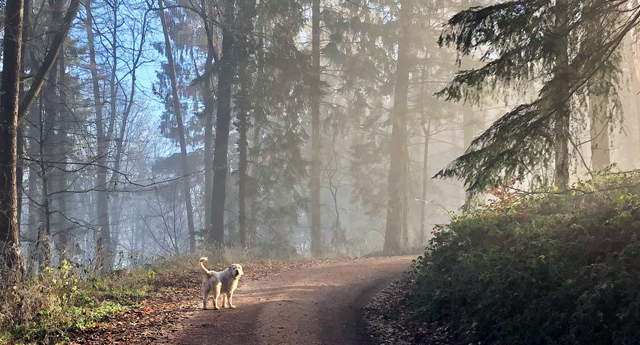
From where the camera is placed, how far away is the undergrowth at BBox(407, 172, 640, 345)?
17.5 ft

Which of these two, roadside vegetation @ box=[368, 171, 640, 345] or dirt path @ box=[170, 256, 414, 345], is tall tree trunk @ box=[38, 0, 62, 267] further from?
roadside vegetation @ box=[368, 171, 640, 345]

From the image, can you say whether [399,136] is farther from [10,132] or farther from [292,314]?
[10,132]

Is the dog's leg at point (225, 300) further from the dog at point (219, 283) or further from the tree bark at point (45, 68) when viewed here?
the tree bark at point (45, 68)

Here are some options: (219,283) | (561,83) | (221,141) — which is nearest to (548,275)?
(561,83)

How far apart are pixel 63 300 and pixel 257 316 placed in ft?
10.3

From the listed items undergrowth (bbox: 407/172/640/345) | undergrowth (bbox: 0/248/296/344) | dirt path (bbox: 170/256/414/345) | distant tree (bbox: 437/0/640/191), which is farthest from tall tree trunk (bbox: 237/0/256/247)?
undergrowth (bbox: 407/172/640/345)

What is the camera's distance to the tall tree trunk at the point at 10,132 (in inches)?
405

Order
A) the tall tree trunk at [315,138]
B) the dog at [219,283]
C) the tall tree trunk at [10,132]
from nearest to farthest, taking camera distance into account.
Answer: the dog at [219,283]
the tall tree trunk at [10,132]
the tall tree trunk at [315,138]

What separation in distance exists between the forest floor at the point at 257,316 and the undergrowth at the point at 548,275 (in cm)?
159

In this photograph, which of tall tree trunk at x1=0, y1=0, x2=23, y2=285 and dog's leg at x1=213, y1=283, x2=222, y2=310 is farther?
tall tree trunk at x1=0, y1=0, x2=23, y2=285

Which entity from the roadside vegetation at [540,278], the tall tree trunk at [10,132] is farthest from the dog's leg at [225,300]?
the tall tree trunk at [10,132]

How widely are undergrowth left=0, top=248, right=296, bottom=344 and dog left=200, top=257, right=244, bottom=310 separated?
1429 millimetres

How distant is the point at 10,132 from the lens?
35.1 ft

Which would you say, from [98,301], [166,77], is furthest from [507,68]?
[166,77]
